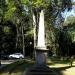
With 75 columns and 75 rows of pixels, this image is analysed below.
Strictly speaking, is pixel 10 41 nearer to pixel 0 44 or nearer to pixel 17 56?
pixel 0 44

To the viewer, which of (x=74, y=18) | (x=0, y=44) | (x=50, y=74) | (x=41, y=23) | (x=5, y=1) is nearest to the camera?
Result: (x=50, y=74)

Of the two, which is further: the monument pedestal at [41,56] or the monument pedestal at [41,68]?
the monument pedestal at [41,56]

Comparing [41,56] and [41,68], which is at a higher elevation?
[41,56]

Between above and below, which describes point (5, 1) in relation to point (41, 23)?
above

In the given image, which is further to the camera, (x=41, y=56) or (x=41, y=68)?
(x=41, y=56)

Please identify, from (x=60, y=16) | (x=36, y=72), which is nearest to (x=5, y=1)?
(x=60, y=16)

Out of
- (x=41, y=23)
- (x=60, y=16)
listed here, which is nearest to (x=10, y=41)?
(x=60, y=16)

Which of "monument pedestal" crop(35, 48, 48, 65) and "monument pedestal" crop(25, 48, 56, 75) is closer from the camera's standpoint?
"monument pedestal" crop(25, 48, 56, 75)

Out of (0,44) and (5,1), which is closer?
(5,1)

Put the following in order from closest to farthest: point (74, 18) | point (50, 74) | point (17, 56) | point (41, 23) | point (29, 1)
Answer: point (50, 74), point (41, 23), point (29, 1), point (17, 56), point (74, 18)

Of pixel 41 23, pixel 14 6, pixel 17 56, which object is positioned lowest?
pixel 17 56

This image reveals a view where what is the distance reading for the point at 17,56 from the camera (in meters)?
64.7

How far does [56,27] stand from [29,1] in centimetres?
1805

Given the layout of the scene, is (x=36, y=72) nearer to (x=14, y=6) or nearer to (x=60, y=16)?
(x=14, y=6)
